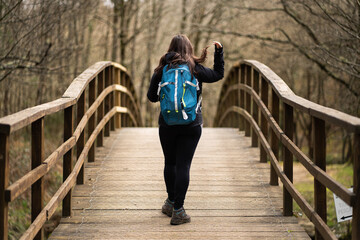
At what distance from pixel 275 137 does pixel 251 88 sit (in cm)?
197

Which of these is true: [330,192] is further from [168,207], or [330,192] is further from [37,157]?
[37,157]

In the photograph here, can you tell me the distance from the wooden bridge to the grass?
10.2ft

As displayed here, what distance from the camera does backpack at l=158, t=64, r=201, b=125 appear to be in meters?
4.22

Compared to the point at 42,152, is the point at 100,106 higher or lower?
higher

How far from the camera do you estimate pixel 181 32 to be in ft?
63.4

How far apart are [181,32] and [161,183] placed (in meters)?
14.1

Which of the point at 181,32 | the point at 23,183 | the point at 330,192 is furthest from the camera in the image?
the point at 181,32

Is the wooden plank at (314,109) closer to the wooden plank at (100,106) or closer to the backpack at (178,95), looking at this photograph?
the backpack at (178,95)

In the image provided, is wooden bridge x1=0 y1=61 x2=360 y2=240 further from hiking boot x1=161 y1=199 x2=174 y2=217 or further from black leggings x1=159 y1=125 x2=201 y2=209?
black leggings x1=159 y1=125 x2=201 y2=209

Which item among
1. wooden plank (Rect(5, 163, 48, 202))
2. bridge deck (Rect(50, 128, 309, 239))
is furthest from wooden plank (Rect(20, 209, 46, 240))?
bridge deck (Rect(50, 128, 309, 239))

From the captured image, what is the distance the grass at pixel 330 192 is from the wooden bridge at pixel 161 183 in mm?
3105

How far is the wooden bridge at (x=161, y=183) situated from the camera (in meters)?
3.46

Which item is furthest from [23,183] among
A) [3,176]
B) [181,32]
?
[181,32]

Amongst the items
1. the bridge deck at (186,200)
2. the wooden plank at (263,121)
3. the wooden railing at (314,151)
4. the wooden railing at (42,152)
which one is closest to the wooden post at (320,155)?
the wooden railing at (314,151)
